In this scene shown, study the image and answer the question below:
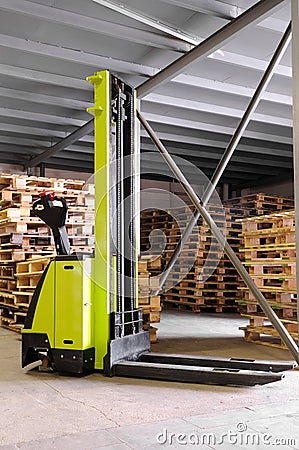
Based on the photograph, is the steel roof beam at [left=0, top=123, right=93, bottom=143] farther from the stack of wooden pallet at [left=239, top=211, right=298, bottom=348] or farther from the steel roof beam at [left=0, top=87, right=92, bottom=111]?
the stack of wooden pallet at [left=239, top=211, right=298, bottom=348]

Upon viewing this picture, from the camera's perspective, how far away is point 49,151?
423 inches

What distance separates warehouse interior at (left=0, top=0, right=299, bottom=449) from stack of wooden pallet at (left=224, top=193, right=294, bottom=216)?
2.0 inches

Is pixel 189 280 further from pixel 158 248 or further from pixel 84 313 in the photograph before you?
pixel 84 313

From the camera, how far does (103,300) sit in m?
4.92

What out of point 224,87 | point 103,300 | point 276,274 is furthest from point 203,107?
point 103,300

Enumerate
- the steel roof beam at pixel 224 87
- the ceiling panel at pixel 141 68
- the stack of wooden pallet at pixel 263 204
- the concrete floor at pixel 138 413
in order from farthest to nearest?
1. the stack of wooden pallet at pixel 263 204
2. the steel roof beam at pixel 224 87
3. the ceiling panel at pixel 141 68
4. the concrete floor at pixel 138 413

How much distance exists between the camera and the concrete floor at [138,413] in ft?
10.1

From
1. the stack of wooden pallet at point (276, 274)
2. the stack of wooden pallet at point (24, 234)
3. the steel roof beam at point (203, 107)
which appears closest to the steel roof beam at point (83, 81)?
the steel roof beam at point (203, 107)

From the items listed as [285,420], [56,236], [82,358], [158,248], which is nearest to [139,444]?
[285,420]

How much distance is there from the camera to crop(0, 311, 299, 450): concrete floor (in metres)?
3.08

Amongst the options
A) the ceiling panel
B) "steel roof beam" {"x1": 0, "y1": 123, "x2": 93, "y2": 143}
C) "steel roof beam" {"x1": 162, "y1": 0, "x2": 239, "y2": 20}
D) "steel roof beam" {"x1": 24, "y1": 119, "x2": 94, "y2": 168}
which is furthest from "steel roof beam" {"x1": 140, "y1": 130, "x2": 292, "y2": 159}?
"steel roof beam" {"x1": 162, "y1": 0, "x2": 239, "y2": 20}

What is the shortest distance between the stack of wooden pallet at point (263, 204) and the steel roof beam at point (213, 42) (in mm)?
5016

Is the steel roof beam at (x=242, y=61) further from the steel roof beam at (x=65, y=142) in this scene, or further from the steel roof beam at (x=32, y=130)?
the steel roof beam at (x=32, y=130)

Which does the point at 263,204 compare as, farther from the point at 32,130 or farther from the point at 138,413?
the point at 138,413
